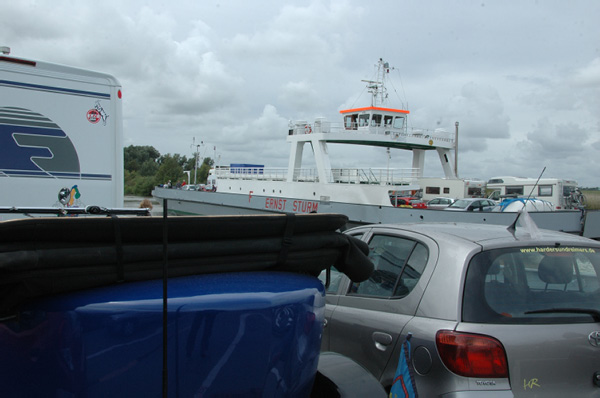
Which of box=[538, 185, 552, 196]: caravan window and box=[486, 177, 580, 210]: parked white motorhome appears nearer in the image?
box=[486, 177, 580, 210]: parked white motorhome

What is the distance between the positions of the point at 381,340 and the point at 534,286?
0.95m

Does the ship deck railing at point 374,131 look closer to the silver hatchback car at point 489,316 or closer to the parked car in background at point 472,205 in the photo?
the parked car in background at point 472,205

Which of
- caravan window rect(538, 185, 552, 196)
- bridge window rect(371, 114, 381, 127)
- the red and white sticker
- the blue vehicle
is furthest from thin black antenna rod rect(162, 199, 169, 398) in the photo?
caravan window rect(538, 185, 552, 196)

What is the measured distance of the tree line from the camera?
171 ft

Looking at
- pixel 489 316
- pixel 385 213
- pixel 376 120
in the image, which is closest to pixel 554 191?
pixel 376 120

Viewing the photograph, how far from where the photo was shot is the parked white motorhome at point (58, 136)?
17.1ft

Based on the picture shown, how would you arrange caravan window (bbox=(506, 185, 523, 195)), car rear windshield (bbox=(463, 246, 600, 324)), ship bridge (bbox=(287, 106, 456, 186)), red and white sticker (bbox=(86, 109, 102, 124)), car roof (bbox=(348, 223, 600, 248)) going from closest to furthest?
car rear windshield (bbox=(463, 246, 600, 324)), car roof (bbox=(348, 223, 600, 248)), red and white sticker (bbox=(86, 109, 102, 124)), ship bridge (bbox=(287, 106, 456, 186)), caravan window (bbox=(506, 185, 523, 195))

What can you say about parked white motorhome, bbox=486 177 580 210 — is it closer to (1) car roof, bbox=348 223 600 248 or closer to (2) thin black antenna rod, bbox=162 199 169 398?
(1) car roof, bbox=348 223 600 248

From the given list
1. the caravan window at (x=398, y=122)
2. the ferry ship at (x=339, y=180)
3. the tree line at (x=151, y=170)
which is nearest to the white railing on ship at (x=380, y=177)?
the ferry ship at (x=339, y=180)

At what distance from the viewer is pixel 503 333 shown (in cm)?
252

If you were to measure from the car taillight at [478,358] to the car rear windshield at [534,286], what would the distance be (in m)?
0.12

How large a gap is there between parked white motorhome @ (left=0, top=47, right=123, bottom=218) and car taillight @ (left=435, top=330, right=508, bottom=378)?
4.61m

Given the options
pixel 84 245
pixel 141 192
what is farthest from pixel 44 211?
pixel 141 192

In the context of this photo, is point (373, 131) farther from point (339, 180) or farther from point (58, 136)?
point (58, 136)
